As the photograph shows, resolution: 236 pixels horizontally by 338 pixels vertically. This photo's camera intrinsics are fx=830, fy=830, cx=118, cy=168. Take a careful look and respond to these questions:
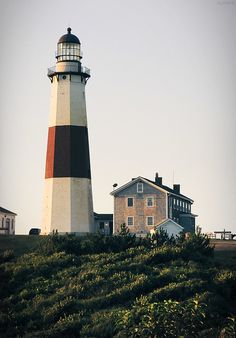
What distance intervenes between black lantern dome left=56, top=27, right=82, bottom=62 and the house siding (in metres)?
14.4

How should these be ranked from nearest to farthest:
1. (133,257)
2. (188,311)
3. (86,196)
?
1. (188,311)
2. (133,257)
3. (86,196)

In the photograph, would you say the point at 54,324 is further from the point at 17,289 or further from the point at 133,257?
the point at 133,257

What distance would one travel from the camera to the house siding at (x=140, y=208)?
7131cm

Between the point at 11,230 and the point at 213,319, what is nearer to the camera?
the point at 213,319

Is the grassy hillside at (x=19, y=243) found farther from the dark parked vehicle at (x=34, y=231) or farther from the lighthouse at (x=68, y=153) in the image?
the dark parked vehicle at (x=34, y=231)

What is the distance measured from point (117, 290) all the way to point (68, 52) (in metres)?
29.6

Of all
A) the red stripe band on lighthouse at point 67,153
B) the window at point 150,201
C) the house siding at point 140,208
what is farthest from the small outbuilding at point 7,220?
the red stripe band on lighthouse at point 67,153

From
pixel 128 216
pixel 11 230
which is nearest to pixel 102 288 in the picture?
pixel 128 216

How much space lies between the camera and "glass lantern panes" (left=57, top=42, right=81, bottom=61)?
62.9 meters

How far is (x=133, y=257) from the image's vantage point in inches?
1801

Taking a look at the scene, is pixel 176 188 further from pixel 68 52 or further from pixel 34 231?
pixel 68 52

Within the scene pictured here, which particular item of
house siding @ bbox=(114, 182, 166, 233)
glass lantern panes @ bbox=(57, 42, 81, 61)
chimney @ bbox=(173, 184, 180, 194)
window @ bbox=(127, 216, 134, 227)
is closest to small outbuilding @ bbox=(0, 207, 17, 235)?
house siding @ bbox=(114, 182, 166, 233)

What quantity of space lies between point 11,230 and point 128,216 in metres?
11.5

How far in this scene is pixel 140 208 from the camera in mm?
71812
